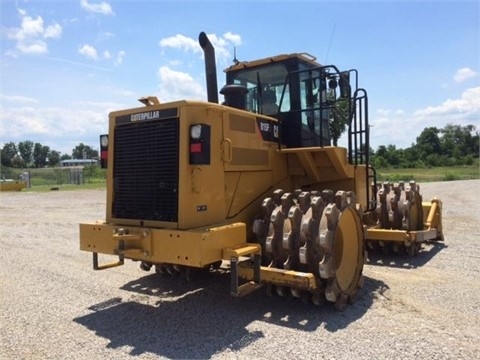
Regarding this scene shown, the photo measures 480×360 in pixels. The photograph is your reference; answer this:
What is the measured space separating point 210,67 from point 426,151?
342 ft

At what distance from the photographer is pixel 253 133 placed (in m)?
6.00

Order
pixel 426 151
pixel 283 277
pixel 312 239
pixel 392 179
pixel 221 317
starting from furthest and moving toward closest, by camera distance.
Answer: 1. pixel 426 151
2. pixel 392 179
3. pixel 221 317
4. pixel 312 239
5. pixel 283 277

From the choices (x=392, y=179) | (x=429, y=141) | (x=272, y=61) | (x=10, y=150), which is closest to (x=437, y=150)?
(x=429, y=141)

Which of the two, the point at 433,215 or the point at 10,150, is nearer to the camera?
the point at 433,215

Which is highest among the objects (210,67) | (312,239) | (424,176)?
(210,67)

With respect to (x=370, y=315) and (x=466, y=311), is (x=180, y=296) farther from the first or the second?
(x=466, y=311)

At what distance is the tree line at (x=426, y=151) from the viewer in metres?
89.1

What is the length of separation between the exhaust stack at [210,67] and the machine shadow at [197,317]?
2.69 meters

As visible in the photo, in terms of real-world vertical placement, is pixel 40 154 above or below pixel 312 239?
above

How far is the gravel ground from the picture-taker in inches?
168

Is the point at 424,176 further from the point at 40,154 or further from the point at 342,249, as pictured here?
the point at 40,154

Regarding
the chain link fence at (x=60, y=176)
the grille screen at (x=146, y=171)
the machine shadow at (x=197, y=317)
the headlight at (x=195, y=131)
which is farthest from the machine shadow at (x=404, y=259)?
the chain link fence at (x=60, y=176)

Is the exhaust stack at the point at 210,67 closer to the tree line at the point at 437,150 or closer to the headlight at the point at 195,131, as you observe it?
the headlight at the point at 195,131

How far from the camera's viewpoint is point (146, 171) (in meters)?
5.43
